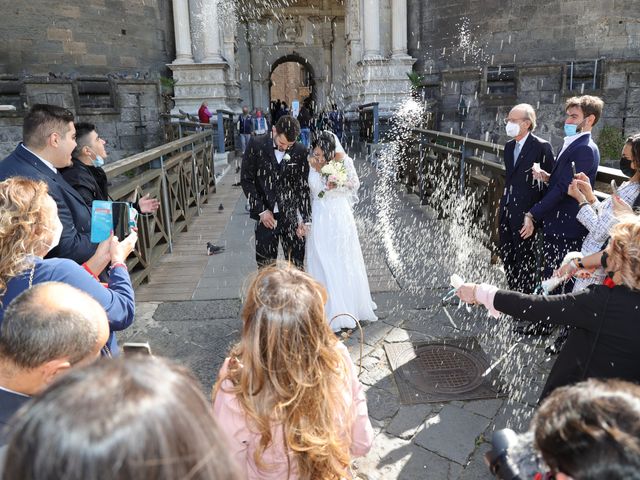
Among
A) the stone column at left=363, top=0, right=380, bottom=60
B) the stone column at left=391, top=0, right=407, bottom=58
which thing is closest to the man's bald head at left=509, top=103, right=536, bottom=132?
the stone column at left=363, top=0, right=380, bottom=60

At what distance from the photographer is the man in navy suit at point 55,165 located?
118 inches

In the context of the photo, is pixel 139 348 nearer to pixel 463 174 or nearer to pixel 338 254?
pixel 338 254

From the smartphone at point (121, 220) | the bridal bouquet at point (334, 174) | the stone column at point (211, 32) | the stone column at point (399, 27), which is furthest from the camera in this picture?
the stone column at point (399, 27)

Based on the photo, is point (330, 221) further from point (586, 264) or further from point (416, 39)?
point (416, 39)

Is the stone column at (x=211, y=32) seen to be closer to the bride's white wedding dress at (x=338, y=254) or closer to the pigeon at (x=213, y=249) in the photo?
the pigeon at (x=213, y=249)

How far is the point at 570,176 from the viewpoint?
407 centimetres

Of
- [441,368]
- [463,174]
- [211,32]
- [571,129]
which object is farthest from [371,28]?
[441,368]

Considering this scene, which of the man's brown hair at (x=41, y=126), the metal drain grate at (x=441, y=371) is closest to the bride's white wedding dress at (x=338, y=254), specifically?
the metal drain grate at (x=441, y=371)

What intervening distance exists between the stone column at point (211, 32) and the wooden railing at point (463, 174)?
1037cm

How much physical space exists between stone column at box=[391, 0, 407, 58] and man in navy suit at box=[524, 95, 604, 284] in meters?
16.0

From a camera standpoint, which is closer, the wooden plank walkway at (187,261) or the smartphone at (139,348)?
the smartphone at (139,348)

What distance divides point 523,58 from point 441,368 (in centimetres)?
1705

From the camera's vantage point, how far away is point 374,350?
14.0 ft

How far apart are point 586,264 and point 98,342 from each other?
8.94 ft
